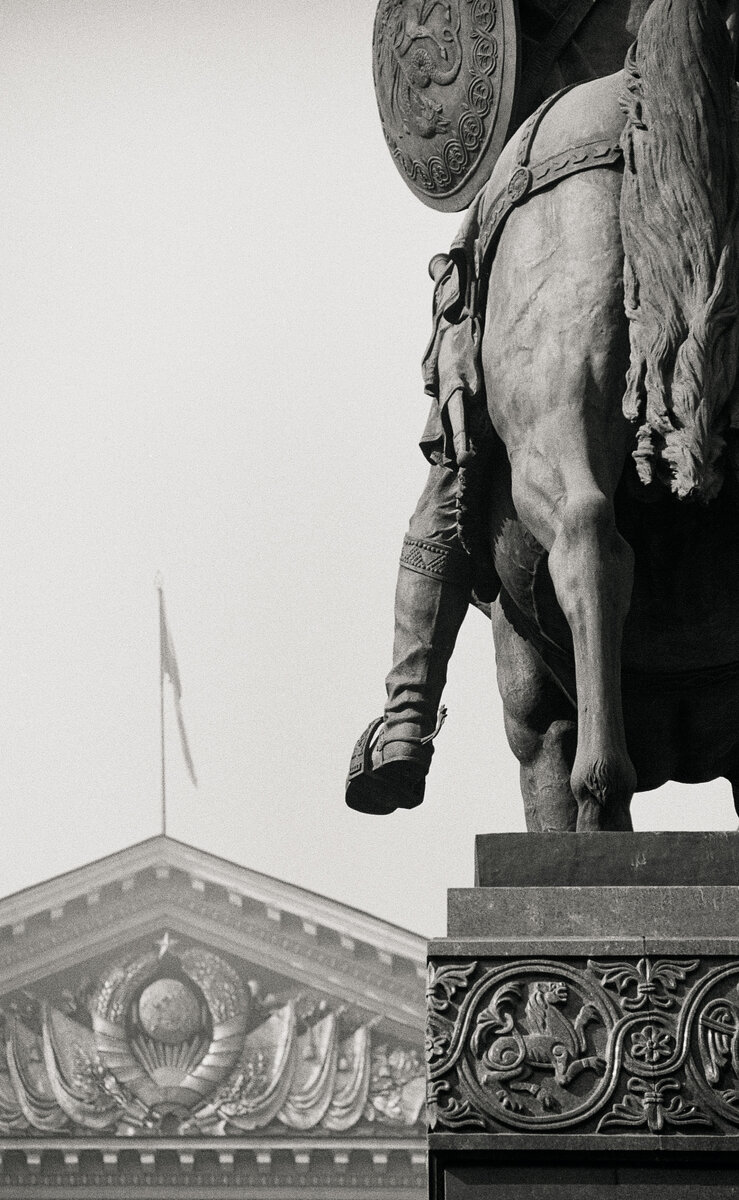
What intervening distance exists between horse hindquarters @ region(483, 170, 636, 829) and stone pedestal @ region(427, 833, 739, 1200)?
0.43 meters

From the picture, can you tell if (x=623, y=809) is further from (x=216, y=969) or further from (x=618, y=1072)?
(x=216, y=969)

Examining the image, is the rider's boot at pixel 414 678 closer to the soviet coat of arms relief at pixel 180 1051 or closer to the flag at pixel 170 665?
the soviet coat of arms relief at pixel 180 1051

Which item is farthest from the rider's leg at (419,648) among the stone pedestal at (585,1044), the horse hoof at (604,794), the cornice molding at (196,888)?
the cornice molding at (196,888)

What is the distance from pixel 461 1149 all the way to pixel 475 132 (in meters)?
3.66

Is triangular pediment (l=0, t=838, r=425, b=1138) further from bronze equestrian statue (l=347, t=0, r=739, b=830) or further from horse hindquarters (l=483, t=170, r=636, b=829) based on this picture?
horse hindquarters (l=483, t=170, r=636, b=829)

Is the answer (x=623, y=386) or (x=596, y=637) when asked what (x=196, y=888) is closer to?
(x=623, y=386)

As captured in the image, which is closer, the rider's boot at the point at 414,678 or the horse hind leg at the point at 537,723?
the rider's boot at the point at 414,678

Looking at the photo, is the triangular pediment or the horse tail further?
the triangular pediment

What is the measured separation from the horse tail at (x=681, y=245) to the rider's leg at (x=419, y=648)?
122 cm

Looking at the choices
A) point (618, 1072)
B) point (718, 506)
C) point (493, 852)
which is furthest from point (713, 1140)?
point (718, 506)

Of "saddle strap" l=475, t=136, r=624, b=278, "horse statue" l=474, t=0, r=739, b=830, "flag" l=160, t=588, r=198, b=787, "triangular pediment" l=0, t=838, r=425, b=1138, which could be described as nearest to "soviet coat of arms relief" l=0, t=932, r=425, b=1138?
"triangular pediment" l=0, t=838, r=425, b=1138

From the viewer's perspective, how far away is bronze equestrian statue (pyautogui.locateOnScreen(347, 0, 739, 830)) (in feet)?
21.3

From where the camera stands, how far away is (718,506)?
22.4 feet

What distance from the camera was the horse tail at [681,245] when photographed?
6496 millimetres
